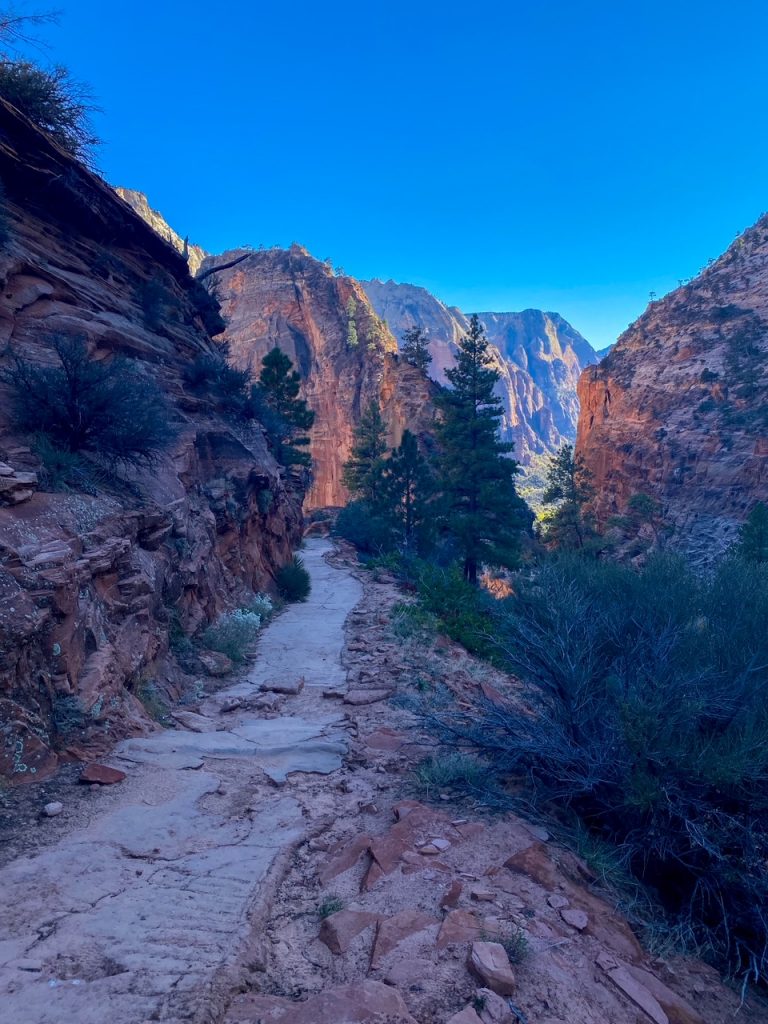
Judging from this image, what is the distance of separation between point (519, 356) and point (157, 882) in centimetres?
19286

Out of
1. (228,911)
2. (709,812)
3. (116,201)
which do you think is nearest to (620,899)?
(709,812)

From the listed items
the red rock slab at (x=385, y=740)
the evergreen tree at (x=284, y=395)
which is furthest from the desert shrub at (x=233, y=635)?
the evergreen tree at (x=284, y=395)

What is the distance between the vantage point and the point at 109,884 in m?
3.41

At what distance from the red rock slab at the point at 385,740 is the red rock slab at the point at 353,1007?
340cm

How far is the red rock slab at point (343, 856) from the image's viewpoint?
3.90 metres

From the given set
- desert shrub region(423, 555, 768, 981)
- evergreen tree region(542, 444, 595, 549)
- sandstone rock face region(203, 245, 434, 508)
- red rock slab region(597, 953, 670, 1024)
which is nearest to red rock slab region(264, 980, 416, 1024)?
red rock slab region(597, 953, 670, 1024)

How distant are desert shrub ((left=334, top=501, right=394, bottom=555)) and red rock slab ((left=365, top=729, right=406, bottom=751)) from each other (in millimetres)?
17321

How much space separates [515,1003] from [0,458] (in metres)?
6.62

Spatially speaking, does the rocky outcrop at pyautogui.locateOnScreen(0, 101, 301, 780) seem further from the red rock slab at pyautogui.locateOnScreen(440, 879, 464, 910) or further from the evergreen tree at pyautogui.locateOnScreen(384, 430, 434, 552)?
the evergreen tree at pyautogui.locateOnScreen(384, 430, 434, 552)

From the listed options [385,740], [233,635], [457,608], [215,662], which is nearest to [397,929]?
[385,740]

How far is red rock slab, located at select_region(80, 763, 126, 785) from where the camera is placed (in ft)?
14.7

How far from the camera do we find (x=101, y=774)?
4543 mm

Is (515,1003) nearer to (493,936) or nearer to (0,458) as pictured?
(493,936)

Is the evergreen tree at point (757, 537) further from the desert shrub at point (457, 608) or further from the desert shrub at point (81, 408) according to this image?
the desert shrub at point (81, 408)
